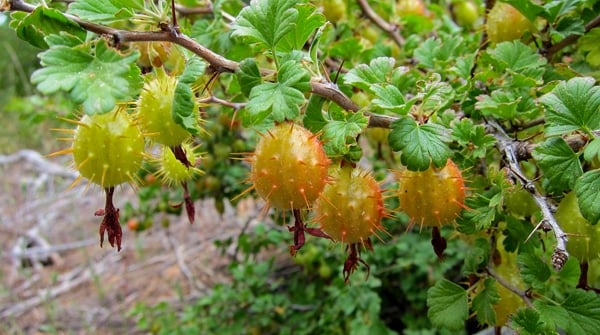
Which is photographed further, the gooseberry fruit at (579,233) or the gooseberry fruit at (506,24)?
the gooseberry fruit at (506,24)

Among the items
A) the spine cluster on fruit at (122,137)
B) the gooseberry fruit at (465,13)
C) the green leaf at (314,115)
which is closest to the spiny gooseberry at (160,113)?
the spine cluster on fruit at (122,137)

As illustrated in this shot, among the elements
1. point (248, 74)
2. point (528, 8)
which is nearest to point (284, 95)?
point (248, 74)

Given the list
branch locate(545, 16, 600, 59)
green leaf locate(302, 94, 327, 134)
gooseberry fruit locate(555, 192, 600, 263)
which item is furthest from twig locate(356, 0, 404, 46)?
gooseberry fruit locate(555, 192, 600, 263)

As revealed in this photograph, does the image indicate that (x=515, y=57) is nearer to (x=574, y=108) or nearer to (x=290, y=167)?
(x=574, y=108)

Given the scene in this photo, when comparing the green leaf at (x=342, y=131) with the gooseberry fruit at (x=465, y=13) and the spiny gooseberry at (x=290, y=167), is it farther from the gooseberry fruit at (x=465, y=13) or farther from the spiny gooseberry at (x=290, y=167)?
the gooseberry fruit at (x=465, y=13)

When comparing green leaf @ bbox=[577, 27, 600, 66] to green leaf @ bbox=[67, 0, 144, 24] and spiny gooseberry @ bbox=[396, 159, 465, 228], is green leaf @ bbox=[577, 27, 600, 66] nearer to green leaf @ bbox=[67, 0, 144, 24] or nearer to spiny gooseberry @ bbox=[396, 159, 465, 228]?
spiny gooseberry @ bbox=[396, 159, 465, 228]

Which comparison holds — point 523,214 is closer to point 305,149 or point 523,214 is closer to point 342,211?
point 342,211
